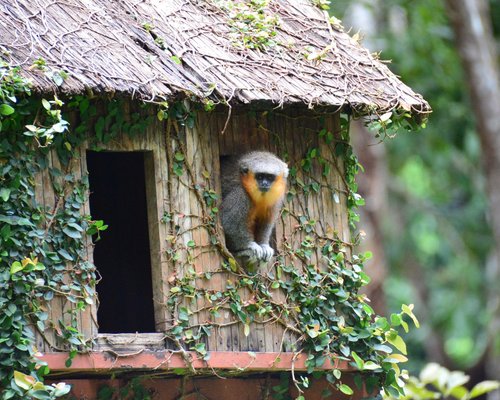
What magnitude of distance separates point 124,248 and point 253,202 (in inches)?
79.7

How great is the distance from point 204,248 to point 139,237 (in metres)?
2.19

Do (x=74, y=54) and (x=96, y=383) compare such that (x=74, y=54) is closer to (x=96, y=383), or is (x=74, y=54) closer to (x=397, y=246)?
(x=96, y=383)

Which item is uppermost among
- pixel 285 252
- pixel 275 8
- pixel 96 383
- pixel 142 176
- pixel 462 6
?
pixel 462 6

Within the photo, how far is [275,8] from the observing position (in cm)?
1185

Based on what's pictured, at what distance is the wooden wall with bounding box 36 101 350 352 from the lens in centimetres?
977

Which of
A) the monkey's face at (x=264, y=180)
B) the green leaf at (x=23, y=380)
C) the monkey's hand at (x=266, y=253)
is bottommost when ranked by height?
the green leaf at (x=23, y=380)

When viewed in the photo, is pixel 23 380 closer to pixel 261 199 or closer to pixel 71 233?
pixel 71 233

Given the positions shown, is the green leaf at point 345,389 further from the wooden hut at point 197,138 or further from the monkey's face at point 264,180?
the monkey's face at point 264,180

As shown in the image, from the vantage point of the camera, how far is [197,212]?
10.2 meters

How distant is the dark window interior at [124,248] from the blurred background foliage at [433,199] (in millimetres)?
8069

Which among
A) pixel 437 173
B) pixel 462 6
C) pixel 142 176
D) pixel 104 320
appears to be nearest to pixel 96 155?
pixel 142 176

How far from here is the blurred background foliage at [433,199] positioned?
73.7 ft

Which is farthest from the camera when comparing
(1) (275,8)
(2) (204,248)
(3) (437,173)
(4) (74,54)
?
(3) (437,173)

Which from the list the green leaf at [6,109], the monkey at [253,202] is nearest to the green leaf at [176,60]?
the monkey at [253,202]
